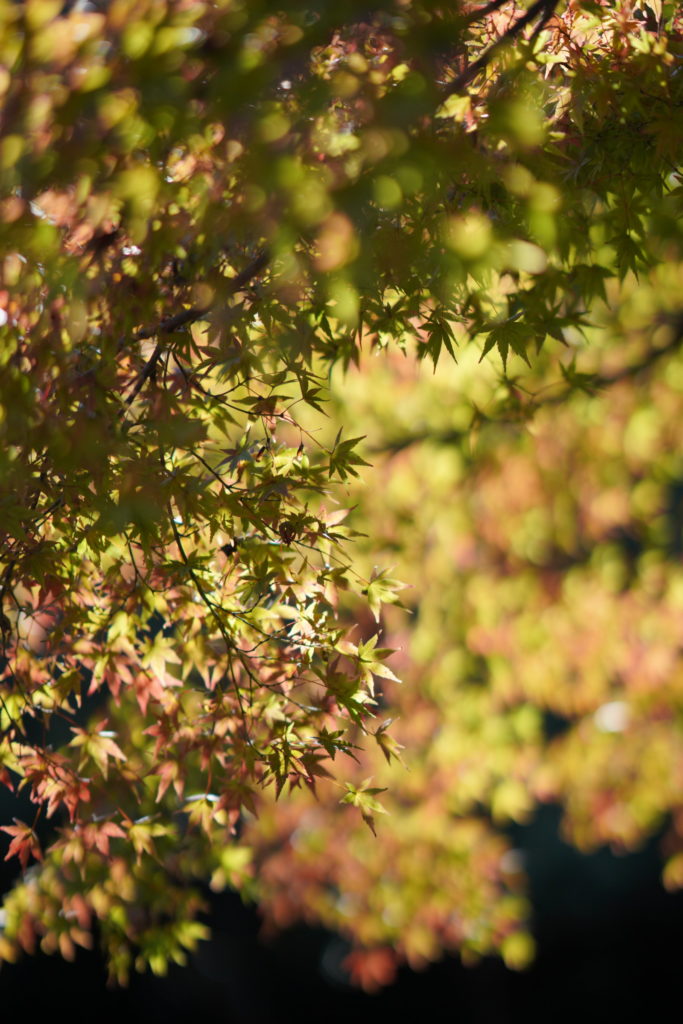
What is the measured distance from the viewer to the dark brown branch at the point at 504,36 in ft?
5.19

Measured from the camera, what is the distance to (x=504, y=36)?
5.20 ft

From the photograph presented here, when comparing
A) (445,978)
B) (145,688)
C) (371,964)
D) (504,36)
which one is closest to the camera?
(504,36)

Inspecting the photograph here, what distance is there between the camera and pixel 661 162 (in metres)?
1.83

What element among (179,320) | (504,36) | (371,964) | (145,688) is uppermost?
(504,36)

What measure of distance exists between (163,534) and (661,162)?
1230mm

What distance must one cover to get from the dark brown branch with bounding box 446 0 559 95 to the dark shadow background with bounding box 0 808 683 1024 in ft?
16.7

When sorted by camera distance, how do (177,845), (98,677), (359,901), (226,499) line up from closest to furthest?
1. (226,499)
2. (98,677)
3. (177,845)
4. (359,901)

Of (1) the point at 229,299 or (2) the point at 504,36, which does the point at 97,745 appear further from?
(2) the point at 504,36

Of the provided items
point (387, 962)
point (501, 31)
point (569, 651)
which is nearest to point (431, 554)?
point (569, 651)

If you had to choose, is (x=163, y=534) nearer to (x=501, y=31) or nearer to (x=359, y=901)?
(x=501, y=31)

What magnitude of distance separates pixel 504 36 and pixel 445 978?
5.81m

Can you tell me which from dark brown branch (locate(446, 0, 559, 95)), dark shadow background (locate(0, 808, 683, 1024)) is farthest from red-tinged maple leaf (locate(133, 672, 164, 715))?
dark shadow background (locate(0, 808, 683, 1024))

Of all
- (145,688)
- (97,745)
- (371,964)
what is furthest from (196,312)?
(371,964)

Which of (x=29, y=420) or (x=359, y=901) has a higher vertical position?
(x=29, y=420)
